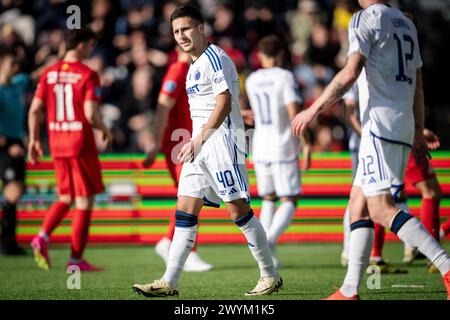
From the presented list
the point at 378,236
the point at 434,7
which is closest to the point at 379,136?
the point at 378,236

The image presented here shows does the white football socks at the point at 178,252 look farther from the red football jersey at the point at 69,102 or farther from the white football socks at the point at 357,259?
the red football jersey at the point at 69,102

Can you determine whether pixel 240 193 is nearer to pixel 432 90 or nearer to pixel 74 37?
pixel 74 37

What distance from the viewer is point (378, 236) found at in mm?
8250

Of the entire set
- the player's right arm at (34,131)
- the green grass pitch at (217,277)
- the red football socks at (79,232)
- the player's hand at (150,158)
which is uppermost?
the player's right arm at (34,131)

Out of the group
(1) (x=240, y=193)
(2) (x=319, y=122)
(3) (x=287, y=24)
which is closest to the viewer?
(1) (x=240, y=193)

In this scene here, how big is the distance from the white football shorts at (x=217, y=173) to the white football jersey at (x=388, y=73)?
3.57 ft

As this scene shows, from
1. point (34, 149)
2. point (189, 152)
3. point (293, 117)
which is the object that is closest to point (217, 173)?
point (189, 152)

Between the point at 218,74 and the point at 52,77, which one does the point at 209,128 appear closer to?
the point at 218,74

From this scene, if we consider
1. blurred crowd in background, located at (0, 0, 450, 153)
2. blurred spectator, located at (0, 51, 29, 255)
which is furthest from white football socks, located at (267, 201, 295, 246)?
blurred crowd in background, located at (0, 0, 450, 153)

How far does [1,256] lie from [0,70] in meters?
2.58

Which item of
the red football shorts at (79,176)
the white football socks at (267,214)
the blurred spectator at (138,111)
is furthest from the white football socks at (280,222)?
the blurred spectator at (138,111)

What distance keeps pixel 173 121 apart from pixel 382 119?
11.8ft

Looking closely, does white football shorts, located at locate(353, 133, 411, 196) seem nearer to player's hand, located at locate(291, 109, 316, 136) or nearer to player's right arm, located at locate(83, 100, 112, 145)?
player's hand, located at locate(291, 109, 316, 136)

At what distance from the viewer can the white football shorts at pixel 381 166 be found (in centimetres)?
550
